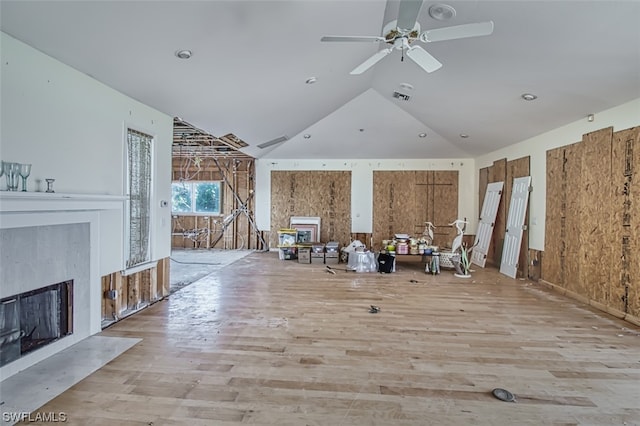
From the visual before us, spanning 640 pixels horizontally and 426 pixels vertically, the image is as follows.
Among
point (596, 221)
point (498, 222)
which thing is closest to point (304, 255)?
point (498, 222)

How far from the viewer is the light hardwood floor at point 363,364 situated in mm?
2221

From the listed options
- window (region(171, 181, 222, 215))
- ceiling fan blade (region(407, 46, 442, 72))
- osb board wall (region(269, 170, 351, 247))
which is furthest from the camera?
window (region(171, 181, 222, 215))

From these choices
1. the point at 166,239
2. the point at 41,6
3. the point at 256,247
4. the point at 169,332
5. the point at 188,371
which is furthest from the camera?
the point at 256,247

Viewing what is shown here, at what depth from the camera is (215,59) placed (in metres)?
3.60

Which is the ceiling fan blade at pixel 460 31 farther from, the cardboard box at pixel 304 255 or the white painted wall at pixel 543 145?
the cardboard box at pixel 304 255

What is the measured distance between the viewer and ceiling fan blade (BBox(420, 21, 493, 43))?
8.31ft

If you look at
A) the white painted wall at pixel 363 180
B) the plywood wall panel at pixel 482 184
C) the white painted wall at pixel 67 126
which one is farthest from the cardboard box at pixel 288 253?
the plywood wall panel at pixel 482 184

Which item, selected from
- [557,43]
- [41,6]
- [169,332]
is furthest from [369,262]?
[41,6]

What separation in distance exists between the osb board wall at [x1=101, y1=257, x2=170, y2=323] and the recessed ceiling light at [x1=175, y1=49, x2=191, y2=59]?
103 inches

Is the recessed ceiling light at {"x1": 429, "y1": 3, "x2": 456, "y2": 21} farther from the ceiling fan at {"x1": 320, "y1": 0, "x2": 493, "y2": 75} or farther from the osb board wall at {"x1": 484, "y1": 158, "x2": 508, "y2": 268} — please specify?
the osb board wall at {"x1": 484, "y1": 158, "x2": 508, "y2": 268}

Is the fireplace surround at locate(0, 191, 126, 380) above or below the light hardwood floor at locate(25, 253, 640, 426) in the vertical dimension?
above

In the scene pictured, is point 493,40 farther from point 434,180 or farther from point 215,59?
point 434,180

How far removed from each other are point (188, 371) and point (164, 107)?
355 centimetres

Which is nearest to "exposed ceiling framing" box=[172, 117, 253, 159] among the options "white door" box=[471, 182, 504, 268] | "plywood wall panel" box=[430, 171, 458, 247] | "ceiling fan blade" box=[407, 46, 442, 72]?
"ceiling fan blade" box=[407, 46, 442, 72]
